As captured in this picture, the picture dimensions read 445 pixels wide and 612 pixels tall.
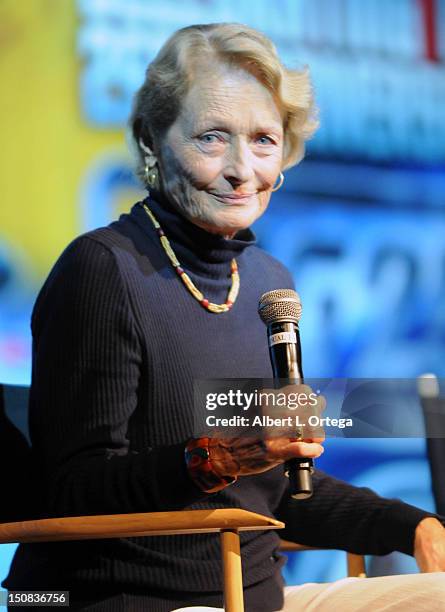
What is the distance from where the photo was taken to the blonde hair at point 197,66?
1.80 m

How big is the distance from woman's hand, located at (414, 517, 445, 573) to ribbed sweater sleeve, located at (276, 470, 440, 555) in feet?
0.05

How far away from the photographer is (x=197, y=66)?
1.81 metres

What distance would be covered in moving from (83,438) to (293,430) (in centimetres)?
44

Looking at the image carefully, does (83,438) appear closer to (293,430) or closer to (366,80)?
(293,430)

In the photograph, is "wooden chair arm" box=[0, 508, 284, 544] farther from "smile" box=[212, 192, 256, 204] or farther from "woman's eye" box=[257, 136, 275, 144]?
"woman's eye" box=[257, 136, 275, 144]

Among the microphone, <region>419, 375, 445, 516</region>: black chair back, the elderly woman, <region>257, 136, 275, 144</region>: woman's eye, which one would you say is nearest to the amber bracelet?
the elderly woman

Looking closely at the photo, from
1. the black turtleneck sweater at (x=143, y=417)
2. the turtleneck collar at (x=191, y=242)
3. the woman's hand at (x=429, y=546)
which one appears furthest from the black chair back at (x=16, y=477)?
the woman's hand at (x=429, y=546)

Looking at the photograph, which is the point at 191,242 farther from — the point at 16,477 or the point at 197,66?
the point at 16,477

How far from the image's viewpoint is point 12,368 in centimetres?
234

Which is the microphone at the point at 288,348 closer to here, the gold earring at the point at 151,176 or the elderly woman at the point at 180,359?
the elderly woman at the point at 180,359

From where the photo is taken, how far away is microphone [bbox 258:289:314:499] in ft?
3.98

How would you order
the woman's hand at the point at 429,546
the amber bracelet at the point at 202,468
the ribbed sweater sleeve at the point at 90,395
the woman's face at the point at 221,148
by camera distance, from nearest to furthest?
1. the amber bracelet at the point at 202,468
2. the ribbed sweater sleeve at the point at 90,395
3. the woman's hand at the point at 429,546
4. the woman's face at the point at 221,148

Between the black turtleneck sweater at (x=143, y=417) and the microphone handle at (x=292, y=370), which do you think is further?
the black turtleneck sweater at (x=143, y=417)

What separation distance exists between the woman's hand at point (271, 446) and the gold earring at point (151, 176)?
2.26 feet
